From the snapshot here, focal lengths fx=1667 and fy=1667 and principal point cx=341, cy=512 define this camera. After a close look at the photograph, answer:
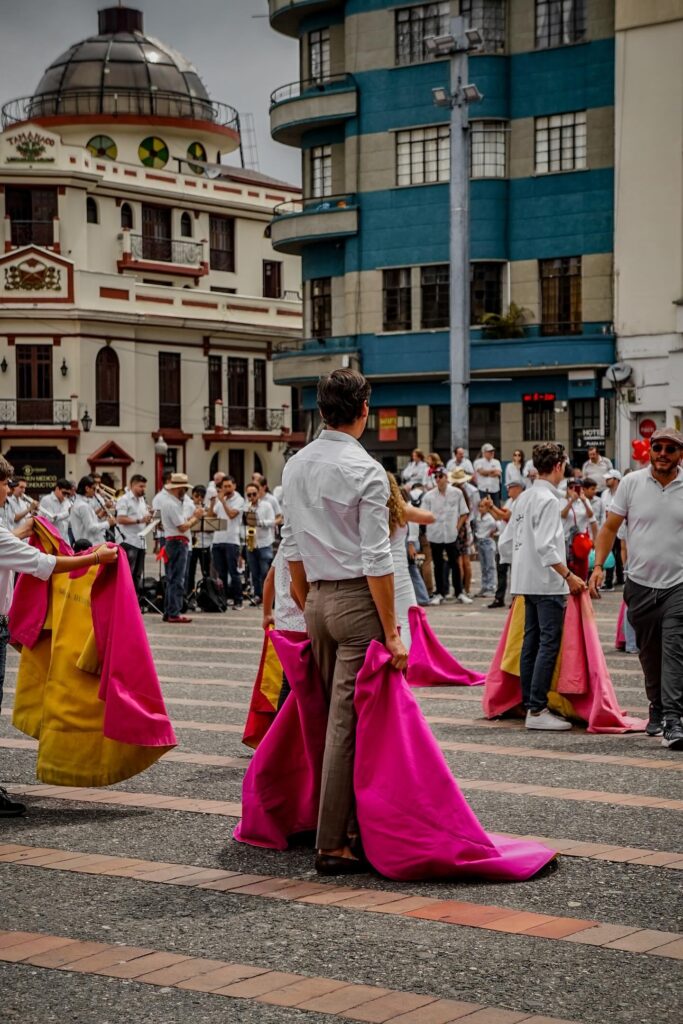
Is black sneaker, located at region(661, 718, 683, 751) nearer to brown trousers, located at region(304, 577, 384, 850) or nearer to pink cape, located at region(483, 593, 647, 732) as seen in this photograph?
pink cape, located at region(483, 593, 647, 732)

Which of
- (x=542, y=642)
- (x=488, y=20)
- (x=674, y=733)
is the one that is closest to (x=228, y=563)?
(x=542, y=642)

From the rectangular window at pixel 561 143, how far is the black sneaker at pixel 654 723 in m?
31.6

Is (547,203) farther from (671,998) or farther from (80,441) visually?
(671,998)

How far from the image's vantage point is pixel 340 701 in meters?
7.06

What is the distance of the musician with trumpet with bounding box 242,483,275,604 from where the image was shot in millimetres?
23609

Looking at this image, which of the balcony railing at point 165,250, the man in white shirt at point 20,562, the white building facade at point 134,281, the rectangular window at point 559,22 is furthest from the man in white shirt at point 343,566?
the balcony railing at point 165,250

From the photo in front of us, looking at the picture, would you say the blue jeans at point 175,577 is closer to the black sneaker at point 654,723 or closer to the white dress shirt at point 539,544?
the white dress shirt at point 539,544

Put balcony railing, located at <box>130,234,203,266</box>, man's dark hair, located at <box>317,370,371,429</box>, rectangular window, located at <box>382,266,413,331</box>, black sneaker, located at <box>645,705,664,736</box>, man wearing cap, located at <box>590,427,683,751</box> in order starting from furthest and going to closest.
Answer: balcony railing, located at <box>130,234,203,266</box>
rectangular window, located at <box>382,266,413,331</box>
black sneaker, located at <box>645,705,664,736</box>
man wearing cap, located at <box>590,427,683,751</box>
man's dark hair, located at <box>317,370,371,429</box>

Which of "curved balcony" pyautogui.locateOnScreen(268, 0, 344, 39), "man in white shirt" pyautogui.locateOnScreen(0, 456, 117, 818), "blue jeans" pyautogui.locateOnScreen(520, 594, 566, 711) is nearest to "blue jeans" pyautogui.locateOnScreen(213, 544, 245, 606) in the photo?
"blue jeans" pyautogui.locateOnScreen(520, 594, 566, 711)

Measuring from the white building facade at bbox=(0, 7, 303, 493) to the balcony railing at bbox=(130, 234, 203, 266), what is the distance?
0.06 metres

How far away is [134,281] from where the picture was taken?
57.0 meters

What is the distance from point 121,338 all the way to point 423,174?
670 inches

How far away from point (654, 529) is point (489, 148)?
108ft

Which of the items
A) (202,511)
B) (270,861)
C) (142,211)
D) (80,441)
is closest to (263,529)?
(202,511)
